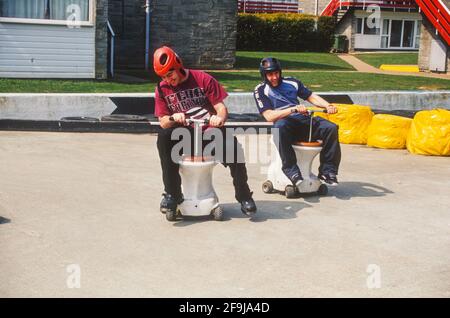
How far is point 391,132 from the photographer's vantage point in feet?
38.9

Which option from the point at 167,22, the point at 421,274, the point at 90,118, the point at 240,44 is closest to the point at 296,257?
the point at 421,274

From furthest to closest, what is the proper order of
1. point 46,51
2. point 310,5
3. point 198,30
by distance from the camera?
point 310,5 → point 198,30 → point 46,51

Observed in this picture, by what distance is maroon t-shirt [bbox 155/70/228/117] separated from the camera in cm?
684

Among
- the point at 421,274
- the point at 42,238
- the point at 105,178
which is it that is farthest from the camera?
the point at 105,178

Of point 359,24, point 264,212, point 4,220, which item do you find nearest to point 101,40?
point 264,212

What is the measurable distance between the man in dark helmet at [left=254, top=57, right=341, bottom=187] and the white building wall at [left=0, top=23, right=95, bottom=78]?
425 inches

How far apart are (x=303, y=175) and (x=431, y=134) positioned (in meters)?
3.84

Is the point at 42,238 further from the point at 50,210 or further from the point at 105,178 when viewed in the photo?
the point at 105,178

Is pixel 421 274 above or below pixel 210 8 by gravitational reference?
below

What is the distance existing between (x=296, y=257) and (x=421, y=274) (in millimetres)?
929

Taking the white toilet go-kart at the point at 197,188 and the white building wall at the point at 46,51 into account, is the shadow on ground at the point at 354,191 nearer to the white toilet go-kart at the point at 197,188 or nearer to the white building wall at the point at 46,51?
the white toilet go-kart at the point at 197,188

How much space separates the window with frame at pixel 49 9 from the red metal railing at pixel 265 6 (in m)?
26.5

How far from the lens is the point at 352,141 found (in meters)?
12.3

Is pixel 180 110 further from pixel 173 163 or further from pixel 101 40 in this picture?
pixel 101 40
